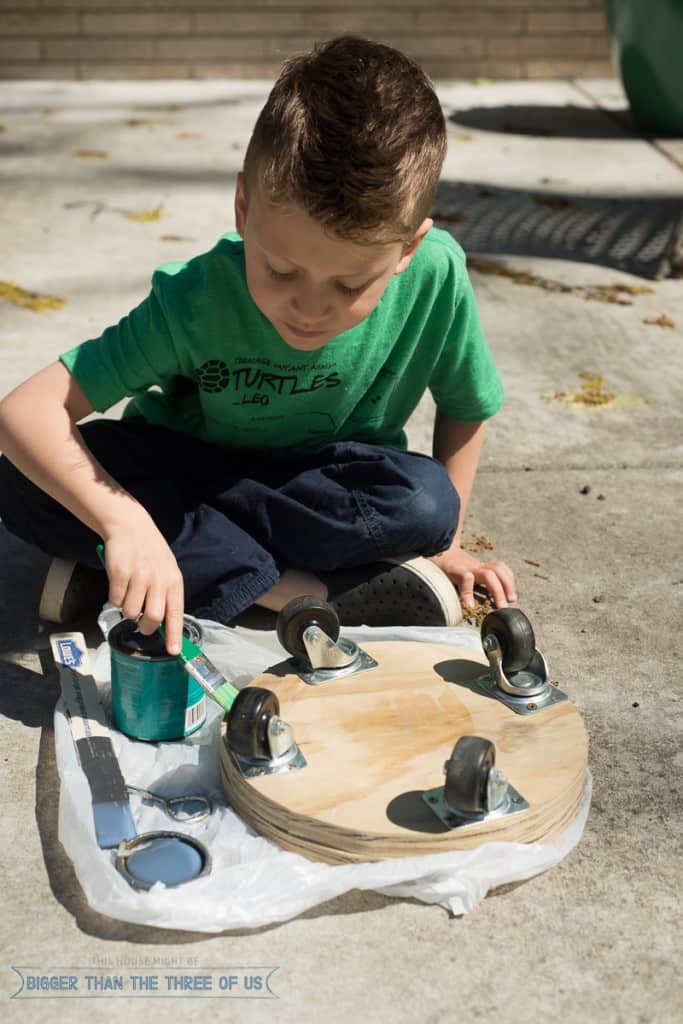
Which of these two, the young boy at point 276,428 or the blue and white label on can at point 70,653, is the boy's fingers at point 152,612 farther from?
the blue and white label on can at point 70,653

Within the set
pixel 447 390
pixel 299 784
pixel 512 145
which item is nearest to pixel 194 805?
pixel 299 784

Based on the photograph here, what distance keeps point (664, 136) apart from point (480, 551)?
4219mm

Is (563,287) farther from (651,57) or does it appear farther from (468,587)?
(651,57)

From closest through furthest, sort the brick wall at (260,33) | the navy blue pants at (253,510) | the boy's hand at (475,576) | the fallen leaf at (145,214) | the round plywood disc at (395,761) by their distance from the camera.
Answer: the round plywood disc at (395,761) → the navy blue pants at (253,510) → the boy's hand at (475,576) → the fallen leaf at (145,214) → the brick wall at (260,33)

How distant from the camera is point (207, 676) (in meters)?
1.79

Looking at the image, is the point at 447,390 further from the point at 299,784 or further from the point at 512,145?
the point at 512,145

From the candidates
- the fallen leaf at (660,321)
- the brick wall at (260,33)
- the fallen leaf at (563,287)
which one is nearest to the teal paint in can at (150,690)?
the fallen leaf at (660,321)

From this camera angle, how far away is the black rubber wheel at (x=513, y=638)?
1.84 meters

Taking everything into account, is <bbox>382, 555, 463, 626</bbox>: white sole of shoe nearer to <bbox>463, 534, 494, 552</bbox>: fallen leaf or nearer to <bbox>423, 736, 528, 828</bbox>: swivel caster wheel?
<bbox>463, 534, 494, 552</bbox>: fallen leaf

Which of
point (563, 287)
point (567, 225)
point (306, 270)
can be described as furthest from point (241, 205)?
point (567, 225)

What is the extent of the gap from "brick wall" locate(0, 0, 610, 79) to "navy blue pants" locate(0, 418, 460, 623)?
5.01m

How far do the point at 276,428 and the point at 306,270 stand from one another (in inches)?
20.6

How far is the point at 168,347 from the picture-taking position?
6.80 ft

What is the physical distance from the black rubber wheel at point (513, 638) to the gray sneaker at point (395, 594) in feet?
1.02
